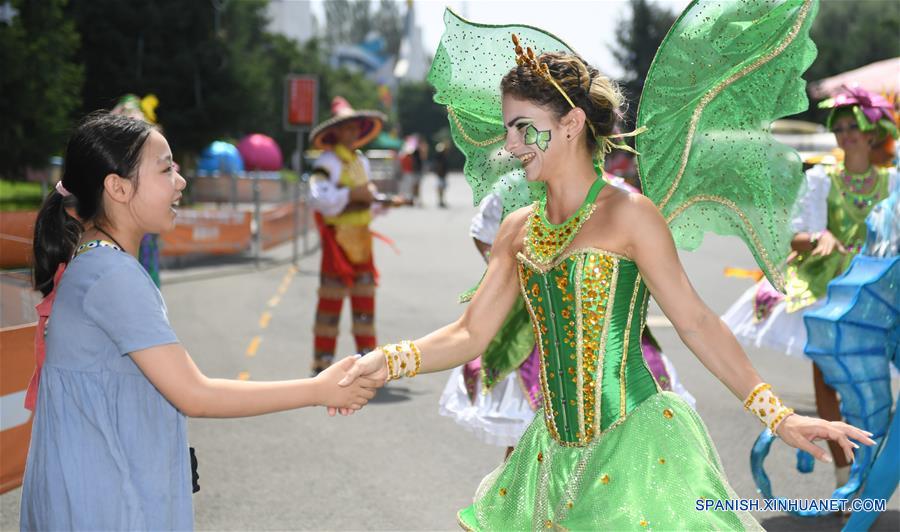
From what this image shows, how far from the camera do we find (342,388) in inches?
Answer: 123

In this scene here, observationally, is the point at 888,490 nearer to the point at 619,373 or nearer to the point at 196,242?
the point at 619,373

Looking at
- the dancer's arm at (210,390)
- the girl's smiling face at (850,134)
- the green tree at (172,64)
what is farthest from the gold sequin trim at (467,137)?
the green tree at (172,64)

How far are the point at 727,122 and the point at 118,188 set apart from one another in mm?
1835

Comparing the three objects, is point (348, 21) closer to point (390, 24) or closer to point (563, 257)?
point (390, 24)

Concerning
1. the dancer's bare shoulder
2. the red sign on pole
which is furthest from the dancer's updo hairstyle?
the red sign on pole

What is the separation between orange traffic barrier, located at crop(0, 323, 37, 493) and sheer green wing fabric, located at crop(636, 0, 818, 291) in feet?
12.6

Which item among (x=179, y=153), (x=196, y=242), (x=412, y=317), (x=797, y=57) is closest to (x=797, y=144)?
(x=179, y=153)

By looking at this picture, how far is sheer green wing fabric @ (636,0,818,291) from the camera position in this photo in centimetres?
349

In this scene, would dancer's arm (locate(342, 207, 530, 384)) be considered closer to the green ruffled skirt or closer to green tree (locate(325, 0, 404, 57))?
the green ruffled skirt

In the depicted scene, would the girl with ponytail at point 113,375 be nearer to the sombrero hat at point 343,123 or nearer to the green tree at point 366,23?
the sombrero hat at point 343,123

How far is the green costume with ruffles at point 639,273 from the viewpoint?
3047 mm

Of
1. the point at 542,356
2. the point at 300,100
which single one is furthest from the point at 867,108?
the point at 300,100

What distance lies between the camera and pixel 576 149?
3322 millimetres

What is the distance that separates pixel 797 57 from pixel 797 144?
41892 millimetres
